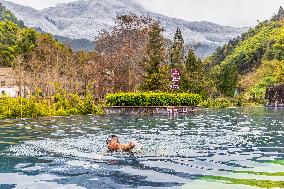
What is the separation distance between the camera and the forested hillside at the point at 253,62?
267 feet

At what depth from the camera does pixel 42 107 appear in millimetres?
35844

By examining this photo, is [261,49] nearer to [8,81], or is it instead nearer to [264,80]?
[264,80]

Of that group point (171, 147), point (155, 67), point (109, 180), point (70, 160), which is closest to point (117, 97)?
point (155, 67)

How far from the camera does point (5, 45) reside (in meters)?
87.7

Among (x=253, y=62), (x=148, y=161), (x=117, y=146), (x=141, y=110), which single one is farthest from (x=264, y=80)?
(x=148, y=161)

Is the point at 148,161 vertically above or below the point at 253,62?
below

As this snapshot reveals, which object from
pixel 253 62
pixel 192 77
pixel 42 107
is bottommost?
pixel 42 107

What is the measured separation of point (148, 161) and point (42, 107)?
23343 mm

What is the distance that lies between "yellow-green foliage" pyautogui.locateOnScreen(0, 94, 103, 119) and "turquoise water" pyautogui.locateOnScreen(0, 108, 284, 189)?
1195 cm

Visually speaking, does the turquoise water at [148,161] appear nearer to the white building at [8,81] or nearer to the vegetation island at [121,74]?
the vegetation island at [121,74]

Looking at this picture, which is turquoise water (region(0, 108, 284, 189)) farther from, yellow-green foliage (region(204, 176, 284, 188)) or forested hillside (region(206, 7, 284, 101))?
forested hillside (region(206, 7, 284, 101))

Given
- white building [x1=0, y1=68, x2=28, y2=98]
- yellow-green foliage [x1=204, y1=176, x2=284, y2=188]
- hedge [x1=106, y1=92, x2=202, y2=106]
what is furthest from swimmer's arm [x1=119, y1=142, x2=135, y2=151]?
white building [x1=0, y1=68, x2=28, y2=98]

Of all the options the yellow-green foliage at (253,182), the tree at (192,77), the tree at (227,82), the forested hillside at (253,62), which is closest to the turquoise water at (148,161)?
the yellow-green foliage at (253,182)

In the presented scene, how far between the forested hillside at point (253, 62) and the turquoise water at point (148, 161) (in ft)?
191
